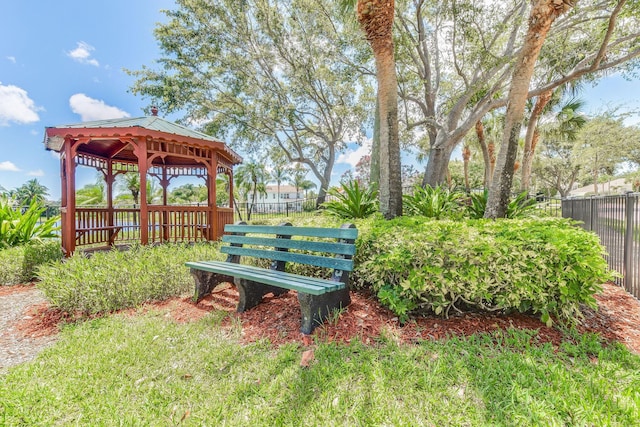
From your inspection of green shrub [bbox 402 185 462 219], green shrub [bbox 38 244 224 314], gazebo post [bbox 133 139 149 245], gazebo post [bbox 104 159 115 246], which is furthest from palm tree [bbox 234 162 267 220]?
green shrub [bbox 38 244 224 314]

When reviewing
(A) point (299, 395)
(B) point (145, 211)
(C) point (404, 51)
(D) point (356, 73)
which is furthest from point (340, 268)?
(D) point (356, 73)

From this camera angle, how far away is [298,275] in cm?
316

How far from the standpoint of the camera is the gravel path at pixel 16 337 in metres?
2.67

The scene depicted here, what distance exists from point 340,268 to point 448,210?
3.26 meters

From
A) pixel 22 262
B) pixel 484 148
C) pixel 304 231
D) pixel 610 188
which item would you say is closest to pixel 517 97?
pixel 304 231

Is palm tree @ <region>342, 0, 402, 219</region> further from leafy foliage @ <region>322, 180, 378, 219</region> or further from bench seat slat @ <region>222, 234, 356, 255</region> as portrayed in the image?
bench seat slat @ <region>222, 234, 356, 255</region>

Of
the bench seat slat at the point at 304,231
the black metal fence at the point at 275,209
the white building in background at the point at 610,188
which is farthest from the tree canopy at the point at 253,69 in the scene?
the white building in background at the point at 610,188

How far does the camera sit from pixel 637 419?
1.59 m

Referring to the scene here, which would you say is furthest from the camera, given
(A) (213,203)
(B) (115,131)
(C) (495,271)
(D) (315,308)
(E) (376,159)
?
(E) (376,159)

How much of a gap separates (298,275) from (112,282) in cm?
241

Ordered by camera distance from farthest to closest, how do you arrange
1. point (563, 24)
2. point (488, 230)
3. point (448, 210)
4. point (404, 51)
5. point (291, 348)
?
point (404, 51) < point (563, 24) < point (448, 210) < point (488, 230) < point (291, 348)

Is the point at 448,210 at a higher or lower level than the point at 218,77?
lower

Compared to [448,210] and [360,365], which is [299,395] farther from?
[448,210]

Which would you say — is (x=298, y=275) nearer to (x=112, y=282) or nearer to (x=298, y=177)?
(x=112, y=282)
